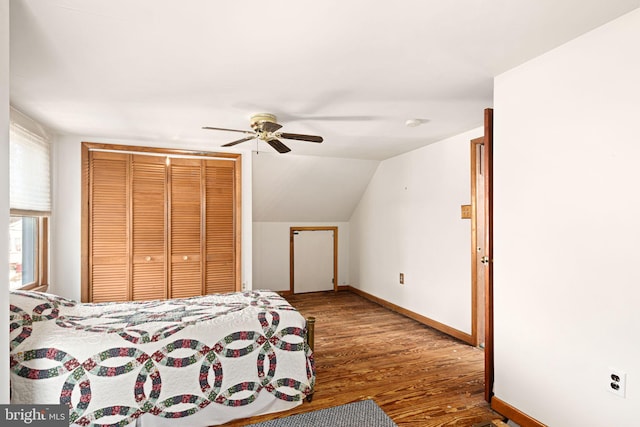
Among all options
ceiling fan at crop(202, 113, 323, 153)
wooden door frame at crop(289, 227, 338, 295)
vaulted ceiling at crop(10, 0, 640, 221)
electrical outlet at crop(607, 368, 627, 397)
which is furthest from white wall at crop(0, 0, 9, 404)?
wooden door frame at crop(289, 227, 338, 295)

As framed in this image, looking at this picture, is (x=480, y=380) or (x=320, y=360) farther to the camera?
(x=320, y=360)

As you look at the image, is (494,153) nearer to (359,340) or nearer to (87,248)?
(359,340)

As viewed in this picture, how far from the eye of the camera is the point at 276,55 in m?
1.94

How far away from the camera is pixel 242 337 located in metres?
2.26

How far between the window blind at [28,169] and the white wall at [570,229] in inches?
152

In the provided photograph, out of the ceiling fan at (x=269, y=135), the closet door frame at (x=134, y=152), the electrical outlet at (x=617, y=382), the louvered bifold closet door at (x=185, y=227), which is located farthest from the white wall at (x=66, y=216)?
the electrical outlet at (x=617, y=382)

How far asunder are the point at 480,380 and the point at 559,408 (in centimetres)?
95

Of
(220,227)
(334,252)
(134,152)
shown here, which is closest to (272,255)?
(334,252)

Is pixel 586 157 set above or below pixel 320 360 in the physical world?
above

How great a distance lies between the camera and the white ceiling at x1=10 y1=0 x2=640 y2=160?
5.01 ft

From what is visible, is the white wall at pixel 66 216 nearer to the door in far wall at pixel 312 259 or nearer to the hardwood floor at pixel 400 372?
the hardwood floor at pixel 400 372

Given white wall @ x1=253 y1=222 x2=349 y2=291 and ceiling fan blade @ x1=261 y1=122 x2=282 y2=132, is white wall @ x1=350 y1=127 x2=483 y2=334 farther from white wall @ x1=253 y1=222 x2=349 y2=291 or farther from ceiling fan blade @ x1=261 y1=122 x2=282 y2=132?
ceiling fan blade @ x1=261 y1=122 x2=282 y2=132

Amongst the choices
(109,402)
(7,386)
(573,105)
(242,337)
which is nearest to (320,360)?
(242,337)

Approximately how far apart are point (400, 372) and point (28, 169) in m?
3.92
